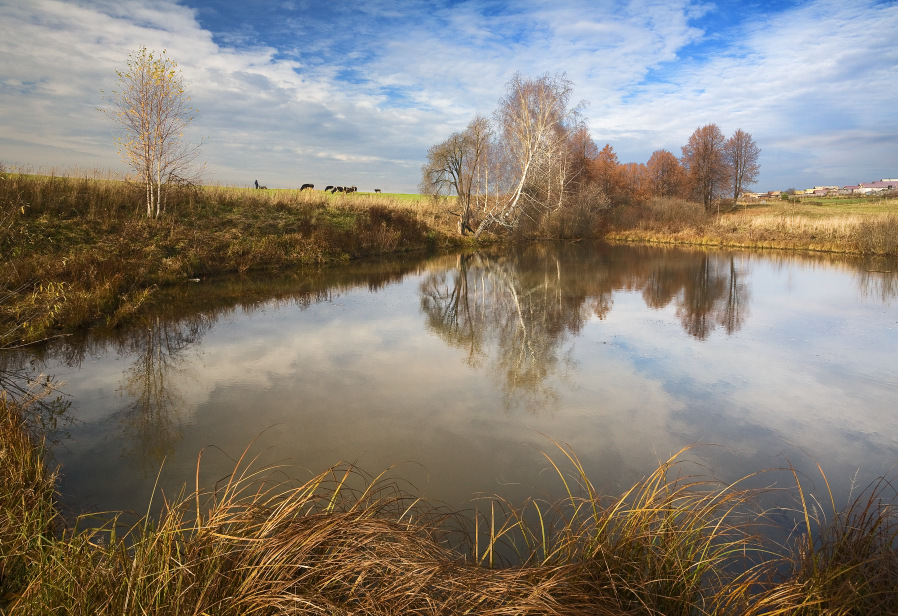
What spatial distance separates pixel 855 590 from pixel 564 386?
4318mm

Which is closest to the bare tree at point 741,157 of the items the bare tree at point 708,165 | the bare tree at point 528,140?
the bare tree at point 708,165

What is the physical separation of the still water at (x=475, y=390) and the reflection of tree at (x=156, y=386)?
0.03 meters

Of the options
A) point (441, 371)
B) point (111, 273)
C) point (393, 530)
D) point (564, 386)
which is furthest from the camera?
point (111, 273)

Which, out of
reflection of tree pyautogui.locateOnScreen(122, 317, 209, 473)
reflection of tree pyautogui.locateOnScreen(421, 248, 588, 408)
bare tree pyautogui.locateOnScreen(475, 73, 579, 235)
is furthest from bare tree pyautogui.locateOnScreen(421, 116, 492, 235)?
reflection of tree pyautogui.locateOnScreen(122, 317, 209, 473)

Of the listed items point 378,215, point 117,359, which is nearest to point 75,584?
point 117,359

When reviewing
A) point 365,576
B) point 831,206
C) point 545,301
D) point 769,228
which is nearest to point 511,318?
point 545,301

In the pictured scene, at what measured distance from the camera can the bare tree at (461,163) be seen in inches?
1120

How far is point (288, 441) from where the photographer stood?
4809mm

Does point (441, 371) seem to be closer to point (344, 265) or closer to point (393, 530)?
point (393, 530)

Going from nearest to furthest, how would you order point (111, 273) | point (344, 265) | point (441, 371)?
point (441, 371)
point (111, 273)
point (344, 265)

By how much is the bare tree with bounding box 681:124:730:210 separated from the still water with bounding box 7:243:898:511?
35.3m

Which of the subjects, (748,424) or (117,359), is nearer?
(748,424)

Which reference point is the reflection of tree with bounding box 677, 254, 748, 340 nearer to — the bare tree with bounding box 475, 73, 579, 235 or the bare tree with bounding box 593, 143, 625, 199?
the bare tree with bounding box 475, 73, 579, 235

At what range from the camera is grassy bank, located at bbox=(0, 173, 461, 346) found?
29.3 feet
